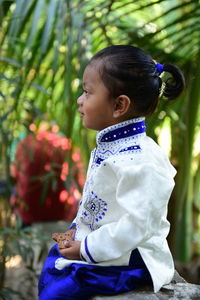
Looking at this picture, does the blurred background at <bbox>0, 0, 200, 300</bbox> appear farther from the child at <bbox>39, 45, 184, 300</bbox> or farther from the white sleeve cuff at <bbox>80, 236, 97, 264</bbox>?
the white sleeve cuff at <bbox>80, 236, 97, 264</bbox>

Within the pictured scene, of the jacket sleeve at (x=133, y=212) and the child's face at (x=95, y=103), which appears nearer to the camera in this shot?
the jacket sleeve at (x=133, y=212)

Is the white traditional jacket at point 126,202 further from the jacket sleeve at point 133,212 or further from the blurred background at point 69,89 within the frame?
the blurred background at point 69,89

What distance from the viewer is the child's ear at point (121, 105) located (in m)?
1.17

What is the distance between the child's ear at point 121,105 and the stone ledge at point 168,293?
1.28 ft

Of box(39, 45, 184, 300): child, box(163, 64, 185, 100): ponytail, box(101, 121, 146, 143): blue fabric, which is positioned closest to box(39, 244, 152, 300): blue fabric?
box(39, 45, 184, 300): child

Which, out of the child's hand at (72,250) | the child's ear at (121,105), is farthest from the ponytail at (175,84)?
the child's hand at (72,250)

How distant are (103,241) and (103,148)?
0.73 ft

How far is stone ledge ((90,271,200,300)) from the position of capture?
1167 millimetres

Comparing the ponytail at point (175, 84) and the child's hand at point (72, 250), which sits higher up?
the ponytail at point (175, 84)

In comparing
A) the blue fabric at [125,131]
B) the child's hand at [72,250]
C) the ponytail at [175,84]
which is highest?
the ponytail at [175,84]

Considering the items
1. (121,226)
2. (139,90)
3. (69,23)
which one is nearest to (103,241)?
(121,226)

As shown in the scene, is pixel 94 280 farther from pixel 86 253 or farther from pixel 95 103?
pixel 95 103

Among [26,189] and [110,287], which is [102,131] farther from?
[26,189]

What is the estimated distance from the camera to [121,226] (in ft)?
3.53
